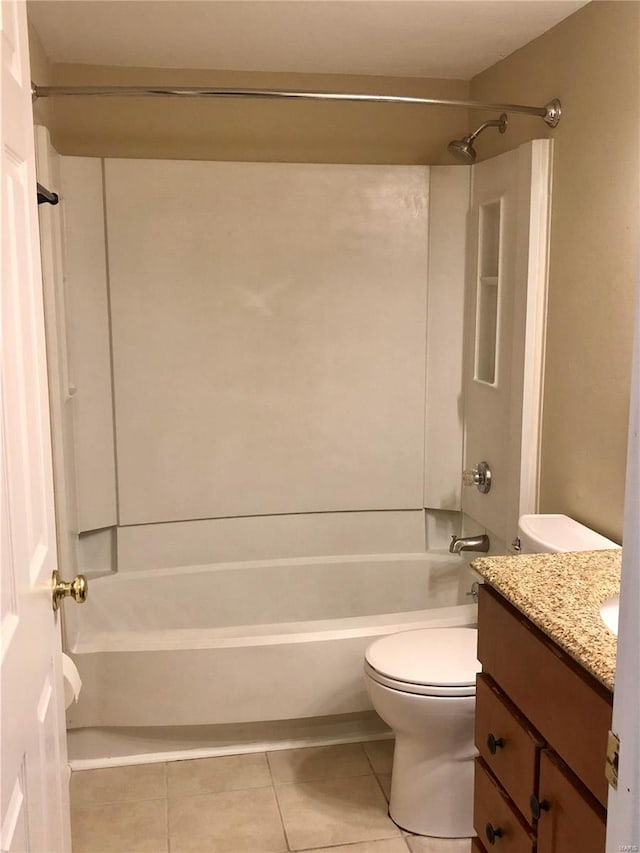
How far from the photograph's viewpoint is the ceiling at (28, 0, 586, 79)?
2.37 m

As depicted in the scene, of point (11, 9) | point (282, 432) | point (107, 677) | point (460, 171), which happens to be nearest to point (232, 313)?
point (282, 432)

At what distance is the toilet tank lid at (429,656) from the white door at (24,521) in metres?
1.00

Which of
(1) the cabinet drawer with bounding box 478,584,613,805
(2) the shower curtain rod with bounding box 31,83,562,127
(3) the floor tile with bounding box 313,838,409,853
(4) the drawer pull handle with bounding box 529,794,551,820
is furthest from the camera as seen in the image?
(2) the shower curtain rod with bounding box 31,83,562,127

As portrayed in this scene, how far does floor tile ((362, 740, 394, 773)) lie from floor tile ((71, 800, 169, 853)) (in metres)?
0.67

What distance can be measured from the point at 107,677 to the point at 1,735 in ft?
5.32

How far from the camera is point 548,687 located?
1.46m

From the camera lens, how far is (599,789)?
51.3 inches

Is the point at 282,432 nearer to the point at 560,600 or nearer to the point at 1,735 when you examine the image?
the point at 560,600

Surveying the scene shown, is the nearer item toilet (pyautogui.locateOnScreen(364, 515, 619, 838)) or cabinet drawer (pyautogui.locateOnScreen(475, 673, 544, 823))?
cabinet drawer (pyautogui.locateOnScreen(475, 673, 544, 823))

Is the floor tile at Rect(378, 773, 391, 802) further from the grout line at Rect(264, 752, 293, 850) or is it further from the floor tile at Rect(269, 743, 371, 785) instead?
the grout line at Rect(264, 752, 293, 850)

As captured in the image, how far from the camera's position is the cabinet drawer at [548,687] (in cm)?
131

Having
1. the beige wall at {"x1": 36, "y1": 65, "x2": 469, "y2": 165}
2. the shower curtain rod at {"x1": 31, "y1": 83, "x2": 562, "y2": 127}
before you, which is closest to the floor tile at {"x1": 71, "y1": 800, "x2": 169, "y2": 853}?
the shower curtain rod at {"x1": 31, "y1": 83, "x2": 562, "y2": 127}

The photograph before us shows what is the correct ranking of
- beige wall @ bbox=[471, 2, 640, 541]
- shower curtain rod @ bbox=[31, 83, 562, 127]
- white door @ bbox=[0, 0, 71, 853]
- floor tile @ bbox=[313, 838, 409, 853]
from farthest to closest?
1. shower curtain rod @ bbox=[31, 83, 562, 127]
2. floor tile @ bbox=[313, 838, 409, 853]
3. beige wall @ bbox=[471, 2, 640, 541]
4. white door @ bbox=[0, 0, 71, 853]

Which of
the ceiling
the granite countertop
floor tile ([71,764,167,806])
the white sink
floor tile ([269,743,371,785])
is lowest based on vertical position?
floor tile ([71,764,167,806])
